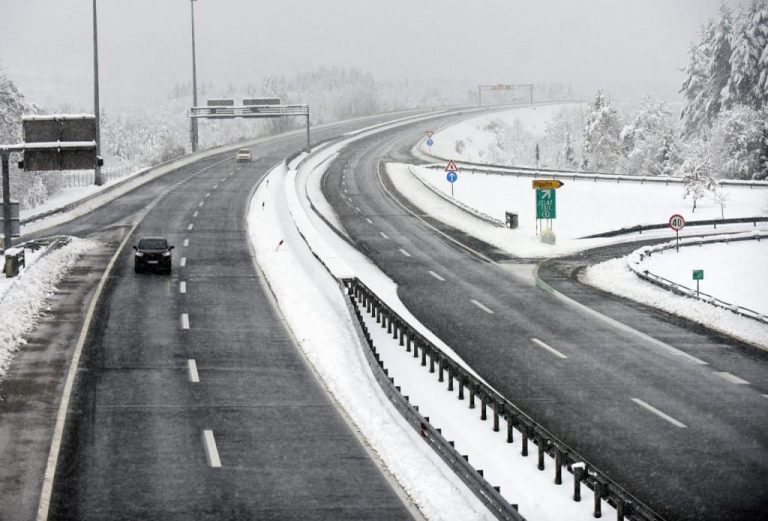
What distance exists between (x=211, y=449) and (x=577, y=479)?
23.0 ft

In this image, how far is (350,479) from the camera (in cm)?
1727

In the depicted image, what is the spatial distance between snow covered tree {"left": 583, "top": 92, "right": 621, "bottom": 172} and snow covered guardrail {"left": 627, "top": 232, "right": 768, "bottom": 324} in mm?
75629

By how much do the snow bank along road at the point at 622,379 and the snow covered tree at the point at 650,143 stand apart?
70.6 metres

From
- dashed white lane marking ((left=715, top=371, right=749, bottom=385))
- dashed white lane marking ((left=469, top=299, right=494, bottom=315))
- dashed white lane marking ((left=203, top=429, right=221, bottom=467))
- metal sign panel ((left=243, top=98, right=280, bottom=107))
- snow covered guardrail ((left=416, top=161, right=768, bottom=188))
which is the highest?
metal sign panel ((left=243, top=98, right=280, bottom=107))

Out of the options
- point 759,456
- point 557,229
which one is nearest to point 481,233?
point 557,229

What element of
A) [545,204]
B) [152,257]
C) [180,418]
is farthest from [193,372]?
[545,204]

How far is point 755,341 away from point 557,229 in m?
31.3

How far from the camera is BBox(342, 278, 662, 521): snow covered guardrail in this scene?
48.7 feet

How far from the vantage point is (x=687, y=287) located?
4072 cm

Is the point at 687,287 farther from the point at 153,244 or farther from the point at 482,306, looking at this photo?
the point at 153,244

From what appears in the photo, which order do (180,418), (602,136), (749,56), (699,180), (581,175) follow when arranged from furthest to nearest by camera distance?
(602,136), (749,56), (581,175), (699,180), (180,418)

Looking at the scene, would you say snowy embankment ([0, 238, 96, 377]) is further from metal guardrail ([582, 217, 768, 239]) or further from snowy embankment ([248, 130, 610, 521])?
metal guardrail ([582, 217, 768, 239])

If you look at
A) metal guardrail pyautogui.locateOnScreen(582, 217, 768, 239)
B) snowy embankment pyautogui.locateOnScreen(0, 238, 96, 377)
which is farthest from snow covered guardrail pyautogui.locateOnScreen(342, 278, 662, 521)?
metal guardrail pyautogui.locateOnScreen(582, 217, 768, 239)

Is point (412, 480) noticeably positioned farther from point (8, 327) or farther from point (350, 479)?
point (8, 327)
